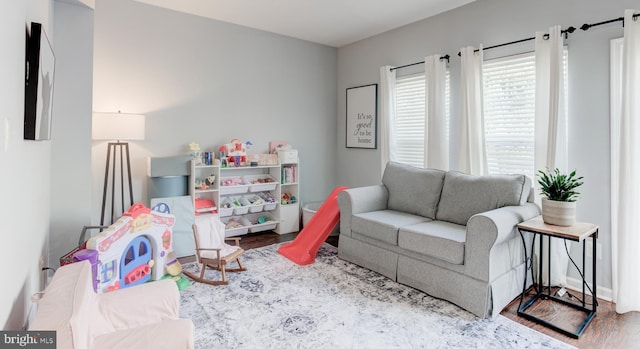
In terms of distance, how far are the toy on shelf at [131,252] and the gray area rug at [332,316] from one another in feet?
1.22

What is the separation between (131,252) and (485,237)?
2786 mm

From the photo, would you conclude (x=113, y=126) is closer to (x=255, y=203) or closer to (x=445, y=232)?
(x=255, y=203)

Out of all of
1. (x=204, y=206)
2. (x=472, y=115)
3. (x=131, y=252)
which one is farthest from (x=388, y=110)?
(x=131, y=252)

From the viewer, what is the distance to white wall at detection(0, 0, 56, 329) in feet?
4.06

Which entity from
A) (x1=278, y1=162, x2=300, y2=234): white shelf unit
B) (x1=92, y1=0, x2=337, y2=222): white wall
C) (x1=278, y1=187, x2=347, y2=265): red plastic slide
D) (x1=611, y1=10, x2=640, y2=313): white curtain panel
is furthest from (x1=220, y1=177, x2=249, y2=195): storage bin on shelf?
(x1=611, y1=10, x2=640, y2=313): white curtain panel

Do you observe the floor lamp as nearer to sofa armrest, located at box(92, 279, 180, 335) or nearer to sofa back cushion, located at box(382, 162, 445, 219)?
sofa armrest, located at box(92, 279, 180, 335)

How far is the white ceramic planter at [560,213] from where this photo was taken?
2.47 metres

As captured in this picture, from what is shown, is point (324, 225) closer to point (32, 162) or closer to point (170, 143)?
point (170, 143)

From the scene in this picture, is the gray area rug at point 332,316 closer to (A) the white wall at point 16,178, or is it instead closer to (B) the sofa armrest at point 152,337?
(B) the sofa armrest at point 152,337

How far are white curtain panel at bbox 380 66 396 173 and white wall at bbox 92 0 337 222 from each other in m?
1.10

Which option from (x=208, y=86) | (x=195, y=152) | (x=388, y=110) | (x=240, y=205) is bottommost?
(x=240, y=205)

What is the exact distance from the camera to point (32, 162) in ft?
6.01

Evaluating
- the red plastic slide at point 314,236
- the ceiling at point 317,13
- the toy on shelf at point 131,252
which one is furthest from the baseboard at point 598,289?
the toy on shelf at point 131,252

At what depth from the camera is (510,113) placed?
3320mm
